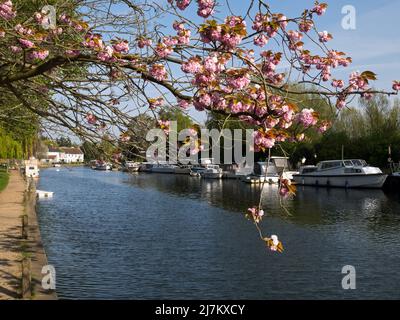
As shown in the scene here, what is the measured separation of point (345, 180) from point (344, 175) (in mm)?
496

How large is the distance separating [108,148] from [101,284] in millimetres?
7190

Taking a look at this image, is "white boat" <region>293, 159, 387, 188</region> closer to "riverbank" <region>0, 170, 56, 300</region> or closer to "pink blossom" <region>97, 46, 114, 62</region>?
"riverbank" <region>0, 170, 56, 300</region>

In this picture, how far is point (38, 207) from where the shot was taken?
31594mm

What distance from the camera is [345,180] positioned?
159 ft

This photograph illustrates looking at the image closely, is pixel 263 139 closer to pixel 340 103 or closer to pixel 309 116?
pixel 309 116

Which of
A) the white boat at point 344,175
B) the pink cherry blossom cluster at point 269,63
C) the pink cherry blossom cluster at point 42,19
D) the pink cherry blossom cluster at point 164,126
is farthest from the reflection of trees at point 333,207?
the pink cherry blossom cluster at point 42,19

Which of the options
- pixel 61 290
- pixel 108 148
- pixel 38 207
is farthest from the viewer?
pixel 38 207

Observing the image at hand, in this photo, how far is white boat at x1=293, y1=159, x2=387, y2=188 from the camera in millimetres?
46719

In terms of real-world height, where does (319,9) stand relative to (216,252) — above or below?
above

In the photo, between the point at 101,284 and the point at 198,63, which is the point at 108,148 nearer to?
the point at 198,63

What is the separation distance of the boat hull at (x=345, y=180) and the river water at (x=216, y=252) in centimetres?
1440

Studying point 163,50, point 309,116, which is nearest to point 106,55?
point 163,50
